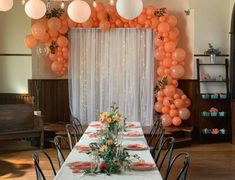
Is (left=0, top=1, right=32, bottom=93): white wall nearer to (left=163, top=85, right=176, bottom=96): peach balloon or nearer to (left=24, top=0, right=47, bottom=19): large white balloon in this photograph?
(left=163, top=85, right=176, bottom=96): peach balloon

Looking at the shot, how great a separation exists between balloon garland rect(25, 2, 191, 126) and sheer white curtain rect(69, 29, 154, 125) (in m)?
0.26

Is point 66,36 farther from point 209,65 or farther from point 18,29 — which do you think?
point 209,65

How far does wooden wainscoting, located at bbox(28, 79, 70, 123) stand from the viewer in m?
8.49

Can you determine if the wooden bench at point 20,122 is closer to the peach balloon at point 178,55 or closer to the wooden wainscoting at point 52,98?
the wooden wainscoting at point 52,98

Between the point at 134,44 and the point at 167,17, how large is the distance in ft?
3.18

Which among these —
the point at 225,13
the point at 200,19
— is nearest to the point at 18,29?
the point at 200,19

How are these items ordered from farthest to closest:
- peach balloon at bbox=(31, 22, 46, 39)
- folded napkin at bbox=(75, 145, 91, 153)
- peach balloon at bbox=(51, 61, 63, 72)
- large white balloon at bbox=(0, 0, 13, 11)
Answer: peach balloon at bbox=(51, 61, 63, 72) → peach balloon at bbox=(31, 22, 46, 39) → large white balloon at bbox=(0, 0, 13, 11) → folded napkin at bbox=(75, 145, 91, 153)

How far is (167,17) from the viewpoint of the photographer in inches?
315

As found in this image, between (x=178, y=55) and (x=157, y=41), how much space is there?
563mm

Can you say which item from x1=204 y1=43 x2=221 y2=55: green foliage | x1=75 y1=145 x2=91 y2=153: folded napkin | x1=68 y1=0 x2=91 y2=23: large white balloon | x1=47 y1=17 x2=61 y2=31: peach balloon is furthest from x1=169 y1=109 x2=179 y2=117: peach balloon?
x1=75 y1=145 x2=91 y2=153: folded napkin

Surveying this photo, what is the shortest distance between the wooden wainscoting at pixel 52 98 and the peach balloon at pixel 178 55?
8.44 ft

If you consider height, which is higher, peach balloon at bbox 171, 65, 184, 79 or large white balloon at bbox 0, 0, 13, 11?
large white balloon at bbox 0, 0, 13, 11

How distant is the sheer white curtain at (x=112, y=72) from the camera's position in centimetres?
838

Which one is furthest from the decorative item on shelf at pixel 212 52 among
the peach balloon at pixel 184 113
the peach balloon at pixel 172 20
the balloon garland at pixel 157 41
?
the peach balloon at pixel 184 113
